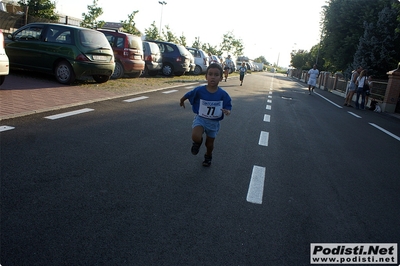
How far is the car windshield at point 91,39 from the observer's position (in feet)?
38.0

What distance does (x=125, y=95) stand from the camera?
36.7 feet

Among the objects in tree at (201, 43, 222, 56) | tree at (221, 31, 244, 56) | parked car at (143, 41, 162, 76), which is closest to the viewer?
parked car at (143, 41, 162, 76)

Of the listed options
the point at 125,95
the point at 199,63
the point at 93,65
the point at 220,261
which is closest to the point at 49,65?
the point at 93,65

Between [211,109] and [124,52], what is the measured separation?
11338 millimetres

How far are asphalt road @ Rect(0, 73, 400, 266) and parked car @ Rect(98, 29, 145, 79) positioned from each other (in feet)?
28.1

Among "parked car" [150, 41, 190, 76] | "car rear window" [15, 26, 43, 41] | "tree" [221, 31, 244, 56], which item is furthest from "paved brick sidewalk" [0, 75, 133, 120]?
"tree" [221, 31, 244, 56]

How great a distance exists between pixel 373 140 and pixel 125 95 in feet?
23.3

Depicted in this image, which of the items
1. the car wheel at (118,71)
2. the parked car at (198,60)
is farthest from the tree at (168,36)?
the car wheel at (118,71)

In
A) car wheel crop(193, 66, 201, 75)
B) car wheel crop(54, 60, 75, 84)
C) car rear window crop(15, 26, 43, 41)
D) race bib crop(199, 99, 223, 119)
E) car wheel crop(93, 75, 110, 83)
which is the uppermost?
car rear window crop(15, 26, 43, 41)

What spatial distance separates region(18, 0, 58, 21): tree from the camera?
2750cm

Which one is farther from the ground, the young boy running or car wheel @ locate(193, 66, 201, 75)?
the young boy running

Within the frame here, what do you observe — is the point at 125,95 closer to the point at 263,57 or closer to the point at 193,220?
the point at 193,220

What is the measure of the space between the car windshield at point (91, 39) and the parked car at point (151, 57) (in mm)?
6768

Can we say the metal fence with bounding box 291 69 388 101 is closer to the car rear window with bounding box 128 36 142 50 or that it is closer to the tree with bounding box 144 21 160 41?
the car rear window with bounding box 128 36 142 50
